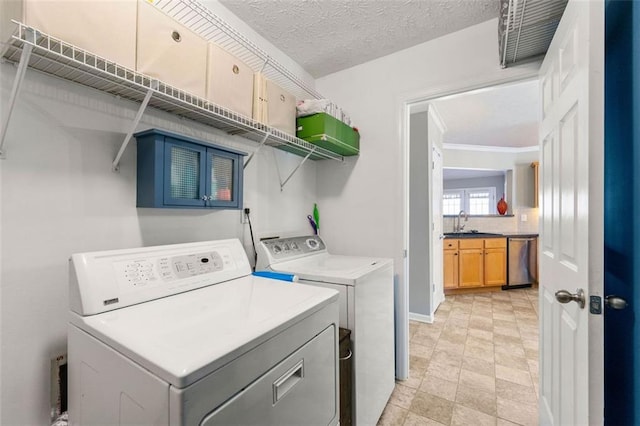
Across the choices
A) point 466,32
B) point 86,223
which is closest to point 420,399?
point 86,223

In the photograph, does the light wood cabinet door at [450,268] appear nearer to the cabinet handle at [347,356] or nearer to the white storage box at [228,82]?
the cabinet handle at [347,356]

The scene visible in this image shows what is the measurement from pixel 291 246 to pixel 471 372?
176 cm

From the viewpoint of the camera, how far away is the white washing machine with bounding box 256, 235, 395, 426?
1.42m

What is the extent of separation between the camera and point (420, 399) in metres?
1.92

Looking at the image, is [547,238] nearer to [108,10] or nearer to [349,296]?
[349,296]

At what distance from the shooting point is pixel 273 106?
65.6 inches

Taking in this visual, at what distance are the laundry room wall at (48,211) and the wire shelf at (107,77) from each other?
6 cm

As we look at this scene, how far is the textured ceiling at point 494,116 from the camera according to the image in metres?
3.05

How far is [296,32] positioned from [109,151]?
1.41 m

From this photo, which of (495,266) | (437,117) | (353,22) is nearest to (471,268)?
(495,266)

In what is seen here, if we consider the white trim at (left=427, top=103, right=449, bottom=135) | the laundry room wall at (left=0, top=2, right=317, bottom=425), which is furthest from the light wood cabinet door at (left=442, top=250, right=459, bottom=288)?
the laundry room wall at (left=0, top=2, right=317, bottom=425)

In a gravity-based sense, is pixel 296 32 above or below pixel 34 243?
above

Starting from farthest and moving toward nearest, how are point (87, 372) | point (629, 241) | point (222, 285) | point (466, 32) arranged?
1. point (466, 32)
2. point (222, 285)
3. point (629, 241)
4. point (87, 372)

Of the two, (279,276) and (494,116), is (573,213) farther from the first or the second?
(494,116)
